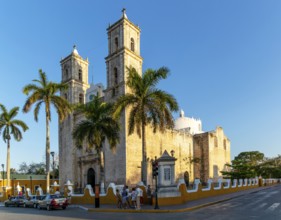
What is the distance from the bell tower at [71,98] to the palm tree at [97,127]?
20.4m

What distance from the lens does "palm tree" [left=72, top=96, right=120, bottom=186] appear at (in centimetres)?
3028

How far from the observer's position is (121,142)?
40.9m

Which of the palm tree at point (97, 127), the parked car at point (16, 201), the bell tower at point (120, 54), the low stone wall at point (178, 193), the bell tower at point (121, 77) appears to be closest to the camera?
the low stone wall at point (178, 193)

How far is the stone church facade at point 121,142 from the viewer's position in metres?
41.2

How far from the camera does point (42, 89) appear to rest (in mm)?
33781

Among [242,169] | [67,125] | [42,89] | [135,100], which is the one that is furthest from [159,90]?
[242,169]

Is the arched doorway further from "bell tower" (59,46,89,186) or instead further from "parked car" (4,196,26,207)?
"parked car" (4,196,26,207)

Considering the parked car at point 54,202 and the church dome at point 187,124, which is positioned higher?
the church dome at point 187,124

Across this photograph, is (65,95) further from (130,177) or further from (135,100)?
(135,100)

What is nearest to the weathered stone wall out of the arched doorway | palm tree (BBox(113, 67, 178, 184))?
the arched doorway

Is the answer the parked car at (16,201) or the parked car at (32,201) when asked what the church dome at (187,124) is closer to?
the parked car at (16,201)

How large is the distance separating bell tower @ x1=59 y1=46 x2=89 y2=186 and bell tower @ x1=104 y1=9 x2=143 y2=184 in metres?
9.39

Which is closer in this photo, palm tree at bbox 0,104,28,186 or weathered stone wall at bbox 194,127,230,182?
palm tree at bbox 0,104,28,186

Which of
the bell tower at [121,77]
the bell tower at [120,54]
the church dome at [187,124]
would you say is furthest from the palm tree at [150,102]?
the church dome at [187,124]
